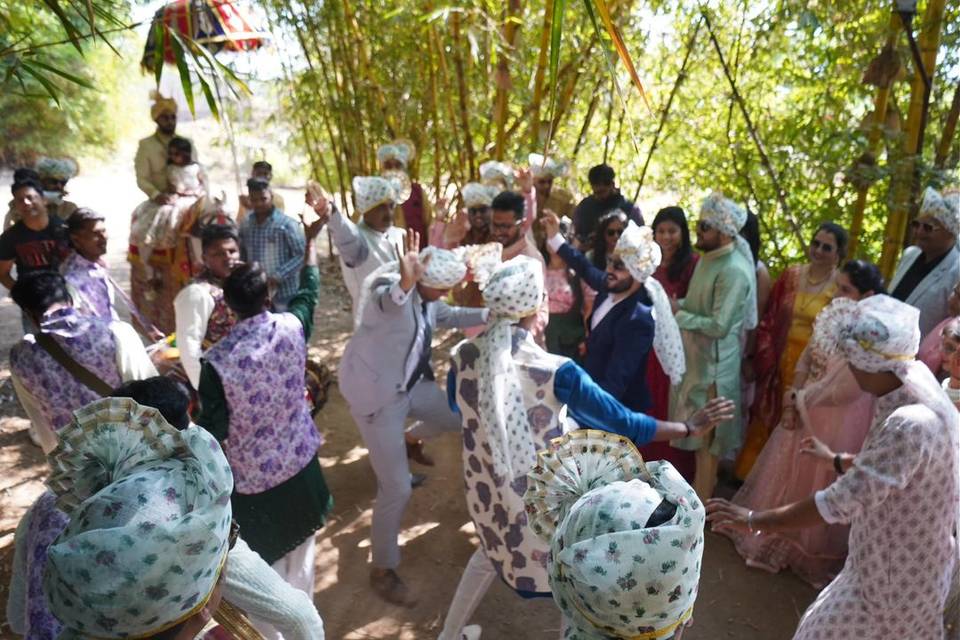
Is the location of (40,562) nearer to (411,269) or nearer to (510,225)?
(411,269)

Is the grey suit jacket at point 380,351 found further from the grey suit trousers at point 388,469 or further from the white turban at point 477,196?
the white turban at point 477,196

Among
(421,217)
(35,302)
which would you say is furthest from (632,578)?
(421,217)

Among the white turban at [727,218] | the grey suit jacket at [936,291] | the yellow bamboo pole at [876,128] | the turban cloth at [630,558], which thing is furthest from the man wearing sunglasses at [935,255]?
the turban cloth at [630,558]

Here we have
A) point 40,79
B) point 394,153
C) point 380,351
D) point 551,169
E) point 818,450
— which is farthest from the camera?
point 394,153

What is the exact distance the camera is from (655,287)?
3350mm

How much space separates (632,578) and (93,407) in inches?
42.2

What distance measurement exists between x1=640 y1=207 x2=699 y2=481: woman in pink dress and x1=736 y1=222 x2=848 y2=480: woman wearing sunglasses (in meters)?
0.43

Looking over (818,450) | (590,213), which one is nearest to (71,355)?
(818,450)

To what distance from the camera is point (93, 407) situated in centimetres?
138

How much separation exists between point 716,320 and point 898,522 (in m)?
1.75

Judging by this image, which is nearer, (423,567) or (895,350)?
(895,350)

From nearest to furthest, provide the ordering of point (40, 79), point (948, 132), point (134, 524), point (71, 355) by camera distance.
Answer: point (134, 524) < point (40, 79) < point (71, 355) < point (948, 132)

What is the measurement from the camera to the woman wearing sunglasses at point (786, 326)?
3.66 metres

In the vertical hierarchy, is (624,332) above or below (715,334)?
above
